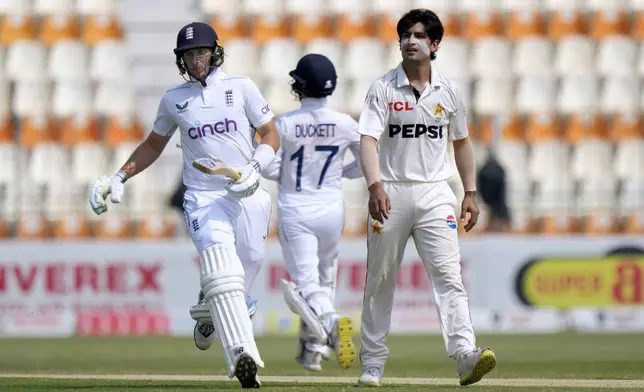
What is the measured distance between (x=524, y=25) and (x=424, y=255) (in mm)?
12276

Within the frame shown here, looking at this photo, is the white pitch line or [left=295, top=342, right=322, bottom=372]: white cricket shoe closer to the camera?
the white pitch line

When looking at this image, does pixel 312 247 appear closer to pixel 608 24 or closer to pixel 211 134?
pixel 211 134

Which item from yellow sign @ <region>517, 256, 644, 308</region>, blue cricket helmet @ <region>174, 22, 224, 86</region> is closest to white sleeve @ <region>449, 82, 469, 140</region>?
blue cricket helmet @ <region>174, 22, 224, 86</region>

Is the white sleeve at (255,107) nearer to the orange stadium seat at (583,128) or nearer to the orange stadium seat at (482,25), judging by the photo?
the orange stadium seat at (583,128)

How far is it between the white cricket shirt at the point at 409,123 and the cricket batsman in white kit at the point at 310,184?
102 inches

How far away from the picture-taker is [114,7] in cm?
2038

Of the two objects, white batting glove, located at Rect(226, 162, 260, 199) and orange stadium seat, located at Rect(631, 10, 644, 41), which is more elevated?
orange stadium seat, located at Rect(631, 10, 644, 41)

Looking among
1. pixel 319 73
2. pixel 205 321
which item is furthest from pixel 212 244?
pixel 319 73

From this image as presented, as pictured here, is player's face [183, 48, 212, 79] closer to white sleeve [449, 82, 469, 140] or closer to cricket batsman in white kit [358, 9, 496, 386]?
cricket batsman in white kit [358, 9, 496, 386]

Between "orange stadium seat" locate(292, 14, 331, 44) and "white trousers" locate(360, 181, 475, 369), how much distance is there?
1190 cm

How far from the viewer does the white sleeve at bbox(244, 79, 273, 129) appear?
7652 millimetres

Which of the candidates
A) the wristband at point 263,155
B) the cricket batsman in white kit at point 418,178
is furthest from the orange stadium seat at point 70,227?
the cricket batsman in white kit at point 418,178

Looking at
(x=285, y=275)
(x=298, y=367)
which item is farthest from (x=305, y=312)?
(x=285, y=275)

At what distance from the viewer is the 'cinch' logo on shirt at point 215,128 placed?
7.61 m
